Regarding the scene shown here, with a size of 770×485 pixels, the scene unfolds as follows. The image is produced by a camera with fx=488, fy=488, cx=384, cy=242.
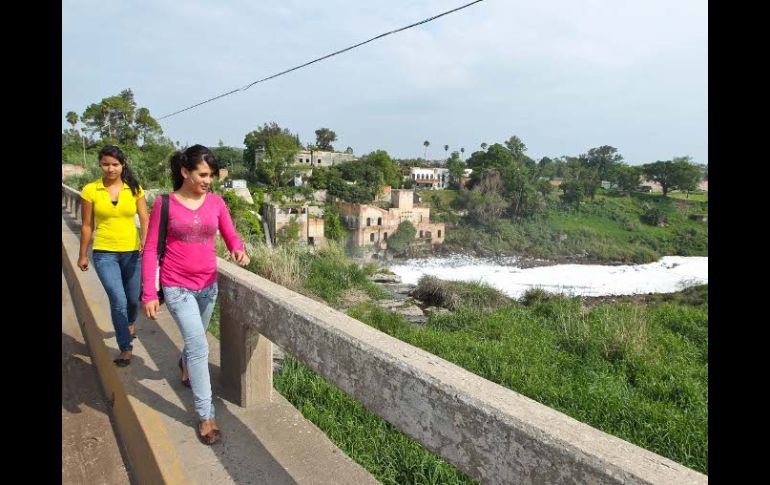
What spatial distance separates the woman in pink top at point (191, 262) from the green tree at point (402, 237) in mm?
49966

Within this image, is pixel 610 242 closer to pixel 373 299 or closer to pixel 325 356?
pixel 373 299

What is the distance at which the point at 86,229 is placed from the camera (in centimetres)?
351

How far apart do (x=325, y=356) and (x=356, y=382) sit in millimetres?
221

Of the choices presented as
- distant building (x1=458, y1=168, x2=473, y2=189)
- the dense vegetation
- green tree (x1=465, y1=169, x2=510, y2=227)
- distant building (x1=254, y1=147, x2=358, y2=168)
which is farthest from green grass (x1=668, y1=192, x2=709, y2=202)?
the dense vegetation

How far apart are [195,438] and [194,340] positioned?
490 millimetres

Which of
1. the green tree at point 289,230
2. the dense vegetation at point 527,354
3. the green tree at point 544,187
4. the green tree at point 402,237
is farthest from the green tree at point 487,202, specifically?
the dense vegetation at point 527,354

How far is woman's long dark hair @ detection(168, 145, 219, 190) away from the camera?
259 centimetres

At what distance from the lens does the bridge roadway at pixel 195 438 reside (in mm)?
2221

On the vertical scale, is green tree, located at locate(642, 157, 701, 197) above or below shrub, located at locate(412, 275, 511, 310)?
above

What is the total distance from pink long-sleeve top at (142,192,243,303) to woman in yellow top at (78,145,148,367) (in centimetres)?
97

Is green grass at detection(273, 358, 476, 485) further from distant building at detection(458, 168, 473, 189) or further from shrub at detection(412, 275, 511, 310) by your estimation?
distant building at detection(458, 168, 473, 189)

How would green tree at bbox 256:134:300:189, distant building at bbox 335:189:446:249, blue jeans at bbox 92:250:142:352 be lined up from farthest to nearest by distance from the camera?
green tree at bbox 256:134:300:189
distant building at bbox 335:189:446:249
blue jeans at bbox 92:250:142:352
